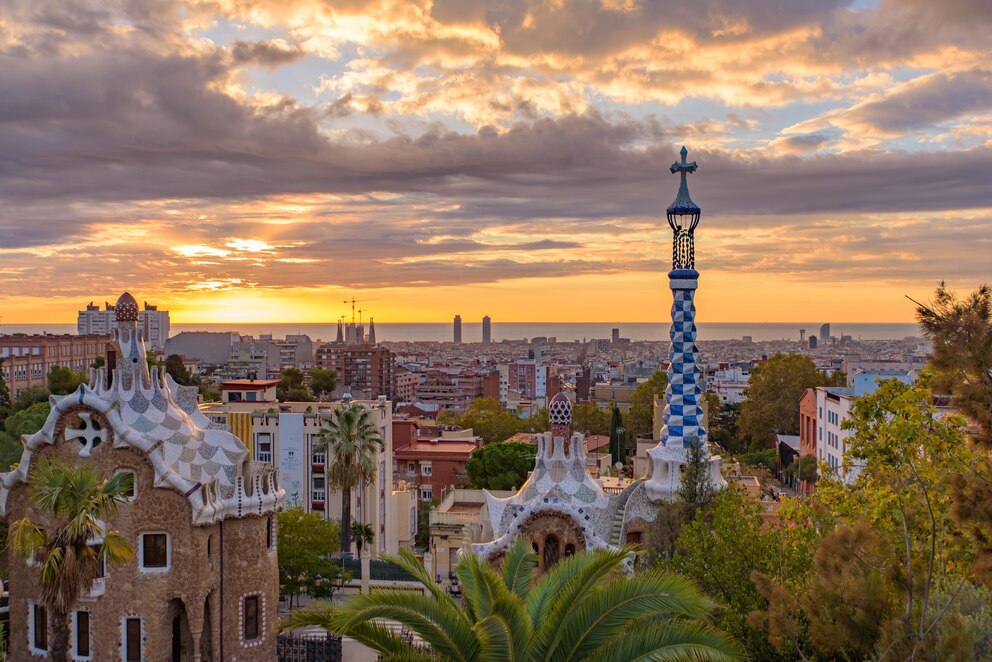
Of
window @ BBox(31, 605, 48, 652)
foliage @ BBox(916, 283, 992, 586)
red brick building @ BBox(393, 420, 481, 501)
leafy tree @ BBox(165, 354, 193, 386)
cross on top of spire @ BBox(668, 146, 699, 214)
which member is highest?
cross on top of spire @ BBox(668, 146, 699, 214)

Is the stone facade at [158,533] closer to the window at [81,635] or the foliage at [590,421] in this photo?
the window at [81,635]

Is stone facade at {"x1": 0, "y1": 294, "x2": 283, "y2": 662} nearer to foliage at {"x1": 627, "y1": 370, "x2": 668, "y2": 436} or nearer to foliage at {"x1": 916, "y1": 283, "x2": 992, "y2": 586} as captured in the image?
foliage at {"x1": 916, "y1": 283, "x2": 992, "y2": 586}

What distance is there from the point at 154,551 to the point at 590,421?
192 ft

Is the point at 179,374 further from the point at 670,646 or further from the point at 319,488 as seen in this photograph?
the point at 670,646

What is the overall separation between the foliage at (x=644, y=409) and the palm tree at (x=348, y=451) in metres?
35.1

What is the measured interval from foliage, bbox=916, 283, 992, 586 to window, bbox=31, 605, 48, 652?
19390 millimetres

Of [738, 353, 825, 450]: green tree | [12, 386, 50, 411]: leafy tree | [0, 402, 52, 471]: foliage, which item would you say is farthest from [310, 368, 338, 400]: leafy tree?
[0, 402, 52, 471]: foliage

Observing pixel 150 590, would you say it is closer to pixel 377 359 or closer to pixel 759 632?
pixel 759 632

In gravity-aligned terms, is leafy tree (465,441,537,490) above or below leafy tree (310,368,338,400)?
below

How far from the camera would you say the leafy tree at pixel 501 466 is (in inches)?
1817

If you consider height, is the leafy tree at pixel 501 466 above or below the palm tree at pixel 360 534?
above

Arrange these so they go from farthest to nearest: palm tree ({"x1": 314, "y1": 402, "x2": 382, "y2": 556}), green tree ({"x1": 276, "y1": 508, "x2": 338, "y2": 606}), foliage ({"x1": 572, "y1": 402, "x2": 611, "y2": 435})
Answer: foliage ({"x1": 572, "y1": 402, "x2": 611, "y2": 435})
palm tree ({"x1": 314, "y1": 402, "x2": 382, "y2": 556})
green tree ({"x1": 276, "y1": 508, "x2": 338, "y2": 606})

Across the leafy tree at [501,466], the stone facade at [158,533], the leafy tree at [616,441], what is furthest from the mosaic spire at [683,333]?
the leafy tree at [616,441]

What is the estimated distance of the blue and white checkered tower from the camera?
74.5ft
